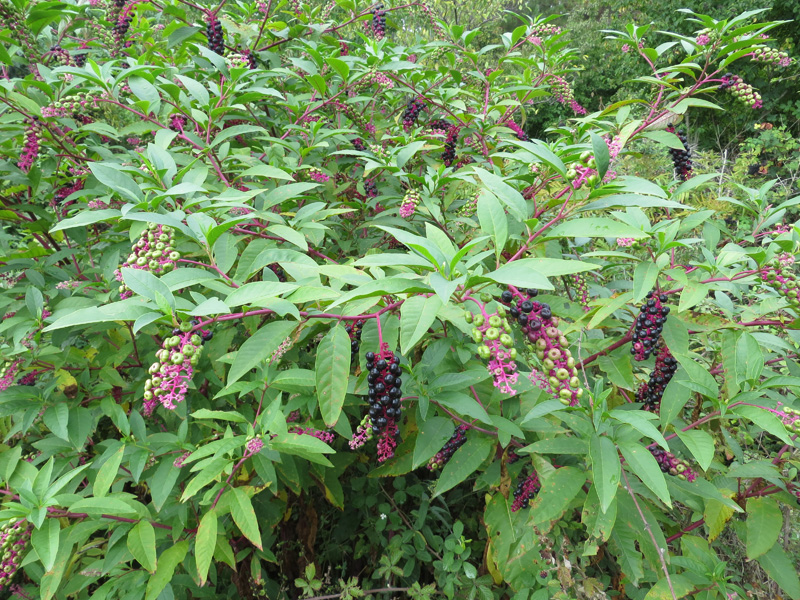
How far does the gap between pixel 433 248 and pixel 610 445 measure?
0.95 metres

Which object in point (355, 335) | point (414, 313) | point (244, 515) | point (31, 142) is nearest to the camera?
point (414, 313)

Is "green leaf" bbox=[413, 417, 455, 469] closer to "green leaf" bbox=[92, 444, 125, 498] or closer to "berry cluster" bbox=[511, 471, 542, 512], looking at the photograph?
"berry cluster" bbox=[511, 471, 542, 512]

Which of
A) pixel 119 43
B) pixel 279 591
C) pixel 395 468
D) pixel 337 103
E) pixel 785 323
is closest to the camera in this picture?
pixel 785 323

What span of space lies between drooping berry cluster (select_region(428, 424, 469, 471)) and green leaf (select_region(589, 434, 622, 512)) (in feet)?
1.91

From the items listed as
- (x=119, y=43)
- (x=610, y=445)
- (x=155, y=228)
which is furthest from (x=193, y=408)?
(x=119, y=43)

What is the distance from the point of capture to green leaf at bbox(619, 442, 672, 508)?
1390mm

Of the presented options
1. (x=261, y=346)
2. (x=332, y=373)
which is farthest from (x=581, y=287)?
(x=261, y=346)

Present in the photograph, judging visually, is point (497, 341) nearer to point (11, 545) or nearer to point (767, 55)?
point (11, 545)

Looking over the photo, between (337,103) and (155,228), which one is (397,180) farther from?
(155,228)

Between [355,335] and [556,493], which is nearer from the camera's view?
[556,493]

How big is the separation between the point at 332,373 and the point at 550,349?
2.44 feet

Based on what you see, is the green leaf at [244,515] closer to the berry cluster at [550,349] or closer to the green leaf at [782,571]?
the berry cluster at [550,349]

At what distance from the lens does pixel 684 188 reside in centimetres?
218

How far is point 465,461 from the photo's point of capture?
1.91 metres
